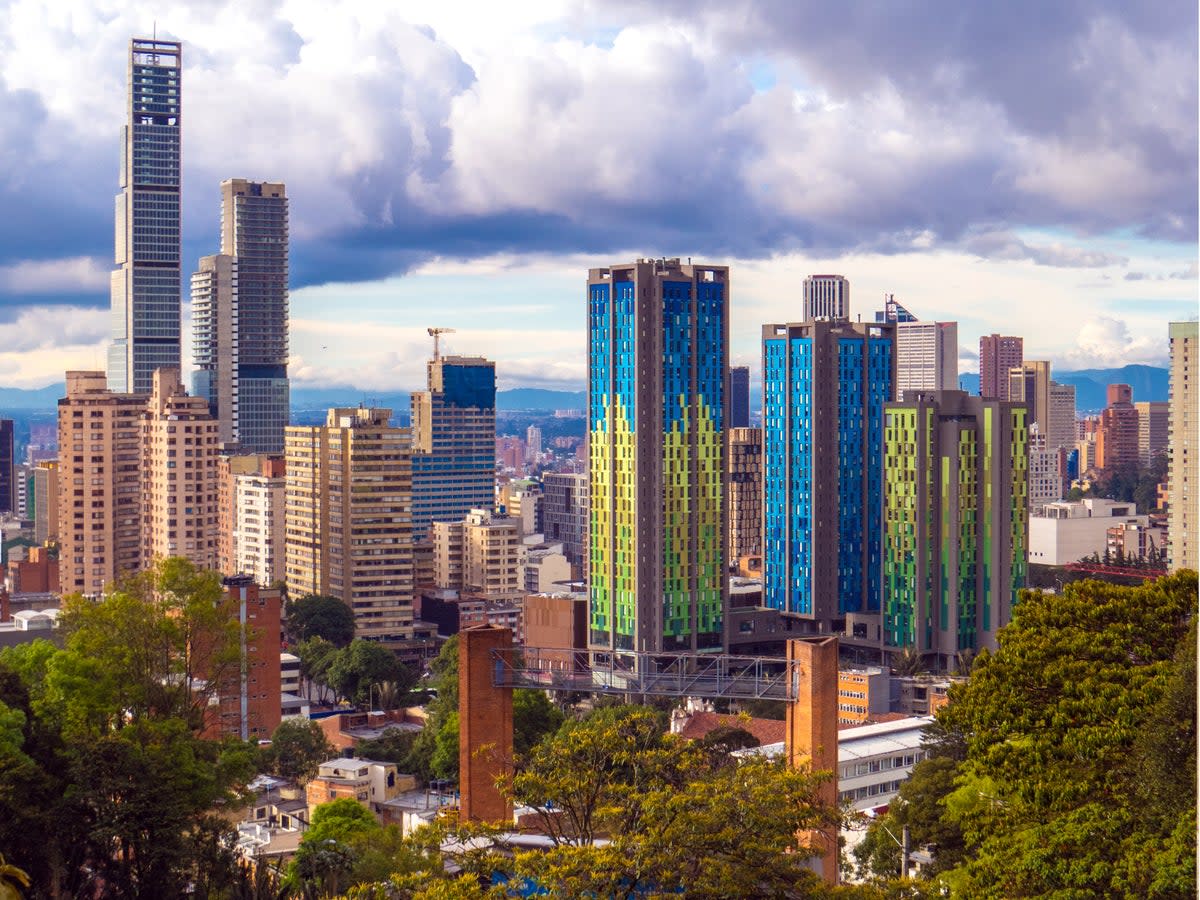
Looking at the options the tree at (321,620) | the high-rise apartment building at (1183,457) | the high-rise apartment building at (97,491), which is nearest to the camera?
the tree at (321,620)

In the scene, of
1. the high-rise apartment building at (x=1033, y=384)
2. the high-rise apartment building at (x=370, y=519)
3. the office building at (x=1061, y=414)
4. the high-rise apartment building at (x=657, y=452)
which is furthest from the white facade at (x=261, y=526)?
the office building at (x=1061, y=414)

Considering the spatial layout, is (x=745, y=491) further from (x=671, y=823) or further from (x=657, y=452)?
(x=671, y=823)

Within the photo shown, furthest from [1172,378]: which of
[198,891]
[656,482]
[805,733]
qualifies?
[198,891]

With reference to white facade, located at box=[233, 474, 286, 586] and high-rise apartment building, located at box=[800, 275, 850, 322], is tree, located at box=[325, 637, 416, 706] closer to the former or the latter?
white facade, located at box=[233, 474, 286, 586]

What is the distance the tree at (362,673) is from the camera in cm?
3353


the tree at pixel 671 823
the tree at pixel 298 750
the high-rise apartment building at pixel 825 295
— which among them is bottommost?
the tree at pixel 298 750

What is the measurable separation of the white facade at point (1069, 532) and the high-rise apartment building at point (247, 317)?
45476 millimetres

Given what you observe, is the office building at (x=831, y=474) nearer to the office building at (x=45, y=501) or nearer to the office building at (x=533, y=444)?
the office building at (x=45, y=501)

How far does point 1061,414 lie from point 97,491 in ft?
200

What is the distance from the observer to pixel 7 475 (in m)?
78.5

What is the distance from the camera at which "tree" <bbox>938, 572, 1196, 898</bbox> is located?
28.9 ft

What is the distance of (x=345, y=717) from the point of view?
29562 millimetres

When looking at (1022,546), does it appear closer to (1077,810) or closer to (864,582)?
(864,582)

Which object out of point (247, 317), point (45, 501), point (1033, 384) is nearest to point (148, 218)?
point (247, 317)
